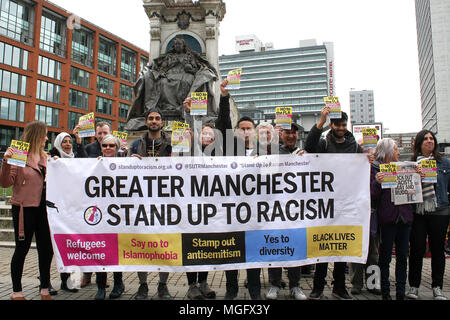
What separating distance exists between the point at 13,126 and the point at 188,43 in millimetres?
39602

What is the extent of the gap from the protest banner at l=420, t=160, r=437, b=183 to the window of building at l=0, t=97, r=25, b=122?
156 feet

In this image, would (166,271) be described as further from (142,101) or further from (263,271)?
(142,101)

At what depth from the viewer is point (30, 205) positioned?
456cm

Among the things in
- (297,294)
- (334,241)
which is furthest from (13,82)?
(334,241)

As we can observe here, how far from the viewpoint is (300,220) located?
457cm

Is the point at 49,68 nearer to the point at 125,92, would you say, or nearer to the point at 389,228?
the point at 125,92

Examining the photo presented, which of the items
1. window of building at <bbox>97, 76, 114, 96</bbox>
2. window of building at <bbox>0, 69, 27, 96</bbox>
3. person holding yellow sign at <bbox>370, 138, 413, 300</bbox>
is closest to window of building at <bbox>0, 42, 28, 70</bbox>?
window of building at <bbox>0, 69, 27, 96</bbox>

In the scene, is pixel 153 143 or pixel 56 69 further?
pixel 56 69

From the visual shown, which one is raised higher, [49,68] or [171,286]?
[49,68]

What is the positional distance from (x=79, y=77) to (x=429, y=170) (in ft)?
183

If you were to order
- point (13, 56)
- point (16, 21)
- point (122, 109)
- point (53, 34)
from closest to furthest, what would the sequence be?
point (13, 56)
point (16, 21)
point (53, 34)
point (122, 109)

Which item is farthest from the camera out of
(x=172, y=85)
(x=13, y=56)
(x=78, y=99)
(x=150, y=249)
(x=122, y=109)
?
(x=122, y=109)

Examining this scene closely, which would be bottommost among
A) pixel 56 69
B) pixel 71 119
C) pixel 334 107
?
pixel 334 107

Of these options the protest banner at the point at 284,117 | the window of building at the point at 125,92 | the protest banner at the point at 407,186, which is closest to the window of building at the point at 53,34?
the window of building at the point at 125,92
